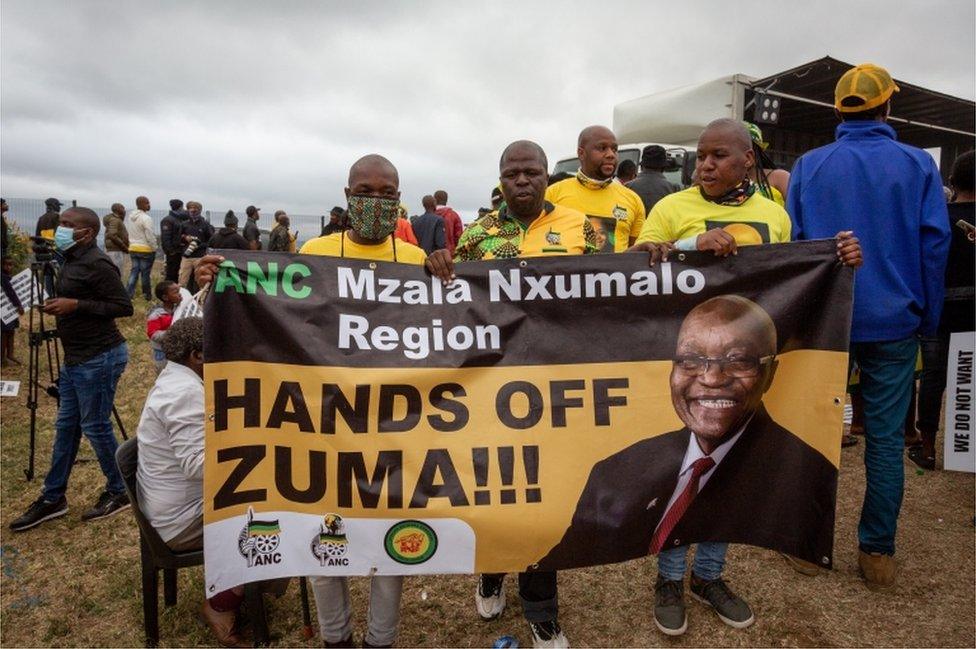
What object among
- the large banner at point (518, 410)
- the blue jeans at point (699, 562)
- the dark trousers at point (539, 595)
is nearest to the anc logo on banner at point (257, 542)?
the large banner at point (518, 410)

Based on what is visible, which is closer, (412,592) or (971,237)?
(412,592)

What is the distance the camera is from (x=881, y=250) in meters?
3.18

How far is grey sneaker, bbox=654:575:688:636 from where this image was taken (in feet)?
9.89

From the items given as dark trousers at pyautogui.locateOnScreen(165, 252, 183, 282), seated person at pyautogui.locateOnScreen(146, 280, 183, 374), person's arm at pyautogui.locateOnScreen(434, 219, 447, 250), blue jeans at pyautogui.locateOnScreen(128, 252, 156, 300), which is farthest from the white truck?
blue jeans at pyautogui.locateOnScreen(128, 252, 156, 300)

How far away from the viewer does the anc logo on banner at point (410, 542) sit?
2570mm

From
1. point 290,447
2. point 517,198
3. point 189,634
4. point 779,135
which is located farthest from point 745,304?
point 779,135

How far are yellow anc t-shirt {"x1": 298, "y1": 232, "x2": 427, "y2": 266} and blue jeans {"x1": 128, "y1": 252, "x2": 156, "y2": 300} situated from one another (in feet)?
38.3

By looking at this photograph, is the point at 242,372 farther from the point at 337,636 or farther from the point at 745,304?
the point at 745,304

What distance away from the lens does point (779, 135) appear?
12.4 metres

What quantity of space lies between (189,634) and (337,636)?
1056 millimetres

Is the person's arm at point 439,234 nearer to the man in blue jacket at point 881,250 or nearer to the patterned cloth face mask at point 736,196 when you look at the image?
the man in blue jacket at point 881,250

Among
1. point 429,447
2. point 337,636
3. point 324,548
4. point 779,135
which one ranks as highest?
point 779,135

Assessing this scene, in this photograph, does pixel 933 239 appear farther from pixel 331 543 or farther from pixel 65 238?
pixel 65 238

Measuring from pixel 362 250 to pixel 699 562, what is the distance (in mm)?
2254
